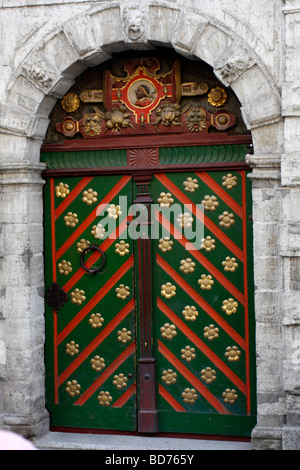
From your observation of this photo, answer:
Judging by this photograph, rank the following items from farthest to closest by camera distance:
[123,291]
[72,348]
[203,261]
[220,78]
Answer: [72,348], [123,291], [203,261], [220,78]

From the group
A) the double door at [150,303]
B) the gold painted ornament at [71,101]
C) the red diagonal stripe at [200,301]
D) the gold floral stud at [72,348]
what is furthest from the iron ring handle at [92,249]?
the gold painted ornament at [71,101]

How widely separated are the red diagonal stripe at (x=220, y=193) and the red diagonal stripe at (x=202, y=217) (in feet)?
0.61

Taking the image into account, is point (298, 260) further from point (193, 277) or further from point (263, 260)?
point (193, 277)

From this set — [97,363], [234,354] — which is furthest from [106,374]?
[234,354]

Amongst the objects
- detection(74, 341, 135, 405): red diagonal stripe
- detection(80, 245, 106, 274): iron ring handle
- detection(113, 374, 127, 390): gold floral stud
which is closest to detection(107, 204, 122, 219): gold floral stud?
detection(80, 245, 106, 274): iron ring handle

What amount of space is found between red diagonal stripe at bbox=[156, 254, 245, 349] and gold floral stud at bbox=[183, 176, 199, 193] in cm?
56

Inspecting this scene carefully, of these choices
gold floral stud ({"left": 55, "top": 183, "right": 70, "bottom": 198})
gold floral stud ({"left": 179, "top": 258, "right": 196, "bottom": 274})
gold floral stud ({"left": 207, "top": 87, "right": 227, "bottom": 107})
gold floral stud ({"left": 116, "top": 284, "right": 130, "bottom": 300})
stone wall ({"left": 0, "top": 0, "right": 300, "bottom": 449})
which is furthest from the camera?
gold floral stud ({"left": 55, "top": 183, "right": 70, "bottom": 198})

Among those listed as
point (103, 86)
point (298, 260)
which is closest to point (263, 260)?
point (298, 260)

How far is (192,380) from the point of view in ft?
17.9

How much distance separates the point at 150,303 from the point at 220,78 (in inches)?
68.8

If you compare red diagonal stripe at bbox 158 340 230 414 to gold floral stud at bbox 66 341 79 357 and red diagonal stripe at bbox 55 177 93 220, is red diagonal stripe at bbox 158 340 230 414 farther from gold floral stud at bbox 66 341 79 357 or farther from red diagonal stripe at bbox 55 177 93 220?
red diagonal stripe at bbox 55 177 93 220

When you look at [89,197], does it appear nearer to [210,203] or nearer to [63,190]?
[63,190]

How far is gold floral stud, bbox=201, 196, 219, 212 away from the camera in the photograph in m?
5.38

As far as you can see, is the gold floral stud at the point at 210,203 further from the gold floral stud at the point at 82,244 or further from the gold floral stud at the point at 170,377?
the gold floral stud at the point at 170,377
